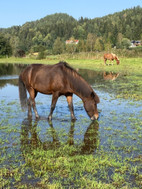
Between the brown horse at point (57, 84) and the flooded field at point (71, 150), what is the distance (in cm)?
62

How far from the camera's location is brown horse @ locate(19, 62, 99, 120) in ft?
24.3

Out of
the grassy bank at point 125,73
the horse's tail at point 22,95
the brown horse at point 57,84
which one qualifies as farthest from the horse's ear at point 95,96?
the grassy bank at point 125,73

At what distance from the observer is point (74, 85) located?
7504 mm

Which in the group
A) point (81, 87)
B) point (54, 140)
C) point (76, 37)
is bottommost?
point (54, 140)

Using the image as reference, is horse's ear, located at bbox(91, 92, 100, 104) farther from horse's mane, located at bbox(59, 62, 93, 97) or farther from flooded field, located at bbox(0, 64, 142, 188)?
flooded field, located at bbox(0, 64, 142, 188)

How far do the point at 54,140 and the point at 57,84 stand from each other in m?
2.32

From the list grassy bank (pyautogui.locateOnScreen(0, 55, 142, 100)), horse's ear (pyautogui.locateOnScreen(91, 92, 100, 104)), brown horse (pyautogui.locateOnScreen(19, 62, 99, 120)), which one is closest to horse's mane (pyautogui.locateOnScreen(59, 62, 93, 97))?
brown horse (pyautogui.locateOnScreen(19, 62, 99, 120))

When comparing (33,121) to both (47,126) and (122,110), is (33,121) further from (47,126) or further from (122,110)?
(122,110)

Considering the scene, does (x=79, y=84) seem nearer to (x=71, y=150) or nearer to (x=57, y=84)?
(x=57, y=84)

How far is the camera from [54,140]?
6008 millimetres

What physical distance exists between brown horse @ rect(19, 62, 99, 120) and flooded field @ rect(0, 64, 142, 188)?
0.62 metres

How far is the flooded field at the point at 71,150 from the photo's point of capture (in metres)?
3.97

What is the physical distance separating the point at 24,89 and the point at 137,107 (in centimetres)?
483

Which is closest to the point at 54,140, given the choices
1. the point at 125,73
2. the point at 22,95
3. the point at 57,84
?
the point at 57,84
